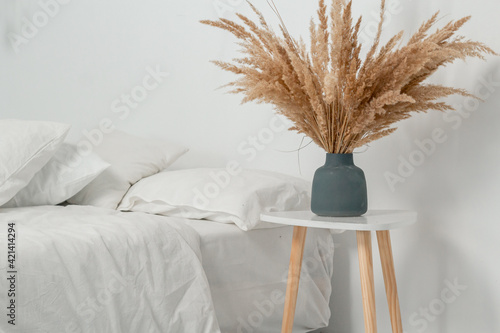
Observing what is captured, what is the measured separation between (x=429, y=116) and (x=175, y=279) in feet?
3.07

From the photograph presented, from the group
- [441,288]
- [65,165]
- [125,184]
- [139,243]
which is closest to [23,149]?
[65,165]

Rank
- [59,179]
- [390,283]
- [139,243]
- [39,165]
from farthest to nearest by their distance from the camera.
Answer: [59,179] < [39,165] < [390,283] < [139,243]

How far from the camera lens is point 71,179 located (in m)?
2.05

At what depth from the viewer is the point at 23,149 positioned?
189 centimetres

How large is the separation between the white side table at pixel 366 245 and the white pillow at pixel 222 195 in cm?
13

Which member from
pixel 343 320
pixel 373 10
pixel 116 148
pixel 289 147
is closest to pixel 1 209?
pixel 116 148

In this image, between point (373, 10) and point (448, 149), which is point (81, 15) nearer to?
point (373, 10)

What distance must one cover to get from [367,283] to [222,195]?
551mm

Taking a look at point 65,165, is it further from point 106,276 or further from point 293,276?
point 293,276

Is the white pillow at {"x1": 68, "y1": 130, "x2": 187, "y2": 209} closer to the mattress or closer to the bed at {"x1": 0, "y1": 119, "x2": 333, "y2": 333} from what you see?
the bed at {"x1": 0, "y1": 119, "x2": 333, "y2": 333}

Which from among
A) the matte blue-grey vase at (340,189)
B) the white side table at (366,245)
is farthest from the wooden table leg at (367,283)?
the matte blue-grey vase at (340,189)

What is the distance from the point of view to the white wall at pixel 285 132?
5.62 ft

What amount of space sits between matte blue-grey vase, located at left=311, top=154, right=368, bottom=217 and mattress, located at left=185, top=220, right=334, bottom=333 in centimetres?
29

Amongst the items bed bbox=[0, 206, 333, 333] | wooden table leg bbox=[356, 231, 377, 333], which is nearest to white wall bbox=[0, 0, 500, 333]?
bed bbox=[0, 206, 333, 333]
